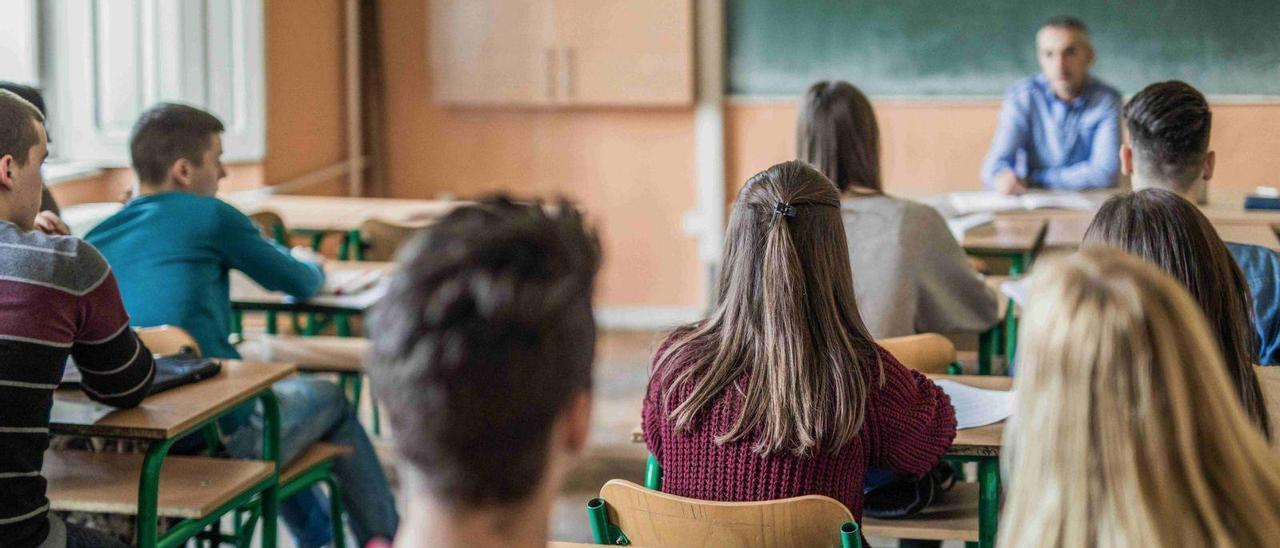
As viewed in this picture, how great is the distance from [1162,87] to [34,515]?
2.25 metres

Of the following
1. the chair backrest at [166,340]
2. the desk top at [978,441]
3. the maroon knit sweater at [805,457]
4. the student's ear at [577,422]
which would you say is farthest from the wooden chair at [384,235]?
the student's ear at [577,422]

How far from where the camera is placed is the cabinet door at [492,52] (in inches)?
259

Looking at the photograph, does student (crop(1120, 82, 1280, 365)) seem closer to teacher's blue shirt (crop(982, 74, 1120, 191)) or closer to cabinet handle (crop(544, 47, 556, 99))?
teacher's blue shirt (crop(982, 74, 1120, 191))

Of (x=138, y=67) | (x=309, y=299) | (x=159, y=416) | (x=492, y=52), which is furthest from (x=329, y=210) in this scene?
(x=159, y=416)

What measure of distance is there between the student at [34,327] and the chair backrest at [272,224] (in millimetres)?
2213

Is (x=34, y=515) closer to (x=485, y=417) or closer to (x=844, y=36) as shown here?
(x=485, y=417)

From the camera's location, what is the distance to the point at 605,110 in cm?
670

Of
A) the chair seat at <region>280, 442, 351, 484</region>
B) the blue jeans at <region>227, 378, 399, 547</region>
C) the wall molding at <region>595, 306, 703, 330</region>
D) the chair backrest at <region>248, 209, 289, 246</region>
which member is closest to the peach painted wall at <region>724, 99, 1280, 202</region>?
the wall molding at <region>595, 306, 703, 330</region>

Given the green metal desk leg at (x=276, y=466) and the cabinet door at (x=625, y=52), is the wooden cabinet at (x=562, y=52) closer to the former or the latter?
the cabinet door at (x=625, y=52)

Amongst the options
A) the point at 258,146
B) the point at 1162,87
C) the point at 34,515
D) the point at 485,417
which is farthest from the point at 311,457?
the point at 258,146

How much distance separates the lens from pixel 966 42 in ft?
20.1

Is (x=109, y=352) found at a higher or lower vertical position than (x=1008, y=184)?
lower

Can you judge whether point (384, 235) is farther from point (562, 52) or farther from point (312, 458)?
point (562, 52)

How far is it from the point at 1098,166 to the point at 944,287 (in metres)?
1.88
